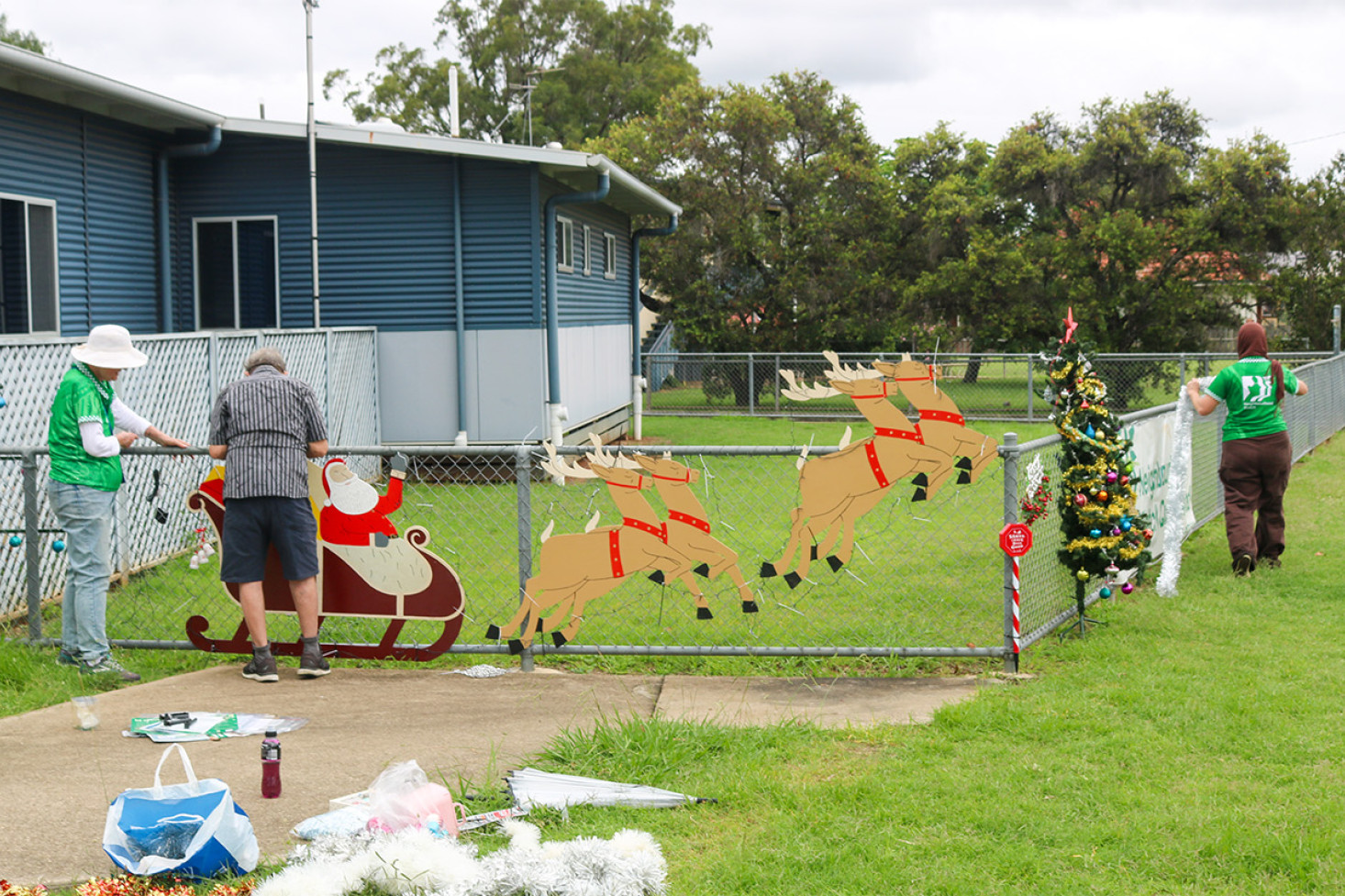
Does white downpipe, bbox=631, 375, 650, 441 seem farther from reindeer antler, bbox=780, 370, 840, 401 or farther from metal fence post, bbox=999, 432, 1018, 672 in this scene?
metal fence post, bbox=999, 432, 1018, 672

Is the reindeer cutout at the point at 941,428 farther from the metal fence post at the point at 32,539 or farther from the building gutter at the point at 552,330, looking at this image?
the building gutter at the point at 552,330

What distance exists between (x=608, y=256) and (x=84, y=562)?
13934 mm

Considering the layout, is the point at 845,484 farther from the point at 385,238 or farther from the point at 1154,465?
the point at 385,238

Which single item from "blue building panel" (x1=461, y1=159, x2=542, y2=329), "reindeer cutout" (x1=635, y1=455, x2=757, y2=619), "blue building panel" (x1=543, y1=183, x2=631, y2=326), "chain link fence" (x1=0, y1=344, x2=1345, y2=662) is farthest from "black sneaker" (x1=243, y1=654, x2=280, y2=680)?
"blue building panel" (x1=543, y1=183, x2=631, y2=326)

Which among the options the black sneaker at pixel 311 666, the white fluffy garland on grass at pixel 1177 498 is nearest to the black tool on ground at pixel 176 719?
the black sneaker at pixel 311 666

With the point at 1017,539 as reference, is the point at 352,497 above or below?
above

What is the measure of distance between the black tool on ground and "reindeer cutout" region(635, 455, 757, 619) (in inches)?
99.8

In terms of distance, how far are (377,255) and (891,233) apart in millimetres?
14815

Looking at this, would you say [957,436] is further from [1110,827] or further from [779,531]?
[779,531]

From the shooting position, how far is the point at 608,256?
1981 cm

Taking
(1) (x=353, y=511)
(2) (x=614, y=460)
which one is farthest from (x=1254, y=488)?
(1) (x=353, y=511)

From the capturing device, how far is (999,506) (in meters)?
12.3

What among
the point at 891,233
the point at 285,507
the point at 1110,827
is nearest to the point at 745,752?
the point at 1110,827

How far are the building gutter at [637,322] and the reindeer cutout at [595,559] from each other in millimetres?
13695
